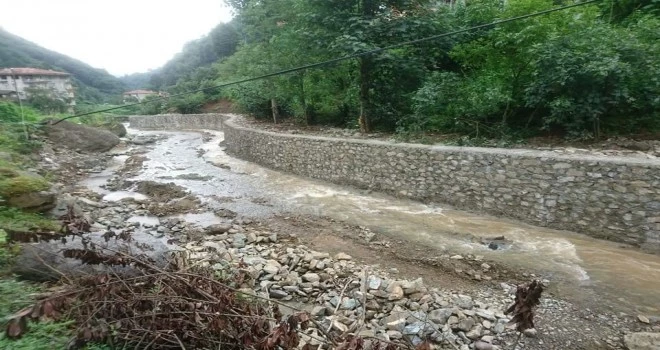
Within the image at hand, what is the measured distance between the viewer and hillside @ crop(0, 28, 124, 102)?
3894cm

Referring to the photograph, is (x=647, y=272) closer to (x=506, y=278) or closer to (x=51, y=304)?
(x=506, y=278)

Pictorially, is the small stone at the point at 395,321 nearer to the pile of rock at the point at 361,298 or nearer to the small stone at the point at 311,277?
the pile of rock at the point at 361,298

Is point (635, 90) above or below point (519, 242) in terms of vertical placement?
above

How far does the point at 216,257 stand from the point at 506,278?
447 cm

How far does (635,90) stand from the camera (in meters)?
7.34

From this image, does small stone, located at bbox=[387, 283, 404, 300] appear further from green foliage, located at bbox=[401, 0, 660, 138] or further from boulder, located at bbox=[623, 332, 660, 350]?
green foliage, located at bbox=[401, 0, 660, 138]

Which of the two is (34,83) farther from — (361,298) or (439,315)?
(439,315)

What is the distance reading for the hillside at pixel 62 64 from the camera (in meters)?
38.9

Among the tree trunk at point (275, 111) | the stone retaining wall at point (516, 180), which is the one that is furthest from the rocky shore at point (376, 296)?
the tree trunk at point (275, 111)

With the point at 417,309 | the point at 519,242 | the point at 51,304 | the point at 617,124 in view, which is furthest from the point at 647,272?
the point at 51,304

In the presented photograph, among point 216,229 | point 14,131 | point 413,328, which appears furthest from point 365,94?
point 14,131

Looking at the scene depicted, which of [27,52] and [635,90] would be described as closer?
[635,90]

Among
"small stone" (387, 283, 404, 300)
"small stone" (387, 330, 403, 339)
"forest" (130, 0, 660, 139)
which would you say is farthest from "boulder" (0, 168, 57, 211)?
"forest" (130, 0, 660, 139)

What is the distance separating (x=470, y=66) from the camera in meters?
10.3
